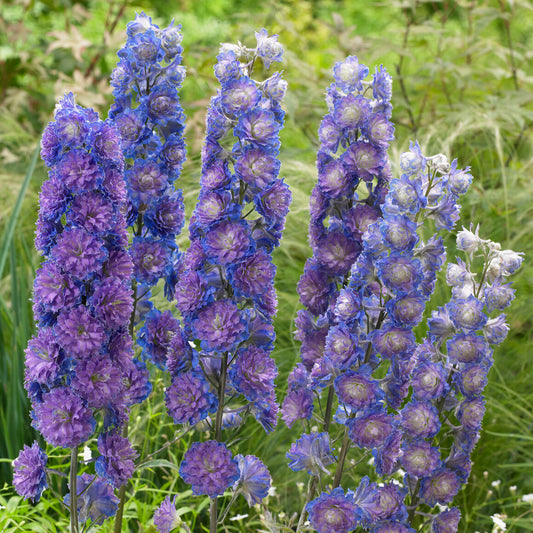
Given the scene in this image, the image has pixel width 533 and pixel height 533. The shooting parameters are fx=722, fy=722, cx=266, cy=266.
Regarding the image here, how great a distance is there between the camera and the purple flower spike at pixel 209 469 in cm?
157

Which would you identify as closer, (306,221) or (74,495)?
(74,495)

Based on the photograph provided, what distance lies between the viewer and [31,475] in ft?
5.31

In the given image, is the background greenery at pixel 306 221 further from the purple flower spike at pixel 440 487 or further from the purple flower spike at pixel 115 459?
the purple flower spike at pixel 440 487

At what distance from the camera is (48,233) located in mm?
1519

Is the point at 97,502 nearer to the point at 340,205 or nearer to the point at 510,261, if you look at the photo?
the point at 340,205

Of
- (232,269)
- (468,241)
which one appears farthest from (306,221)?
(232,269)

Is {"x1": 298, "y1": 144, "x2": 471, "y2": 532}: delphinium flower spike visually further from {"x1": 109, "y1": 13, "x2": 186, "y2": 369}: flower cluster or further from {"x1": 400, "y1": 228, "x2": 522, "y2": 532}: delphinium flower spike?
{"x1": 109, "y1": 13, "x2": 186, "y2": 369}: flower cluster

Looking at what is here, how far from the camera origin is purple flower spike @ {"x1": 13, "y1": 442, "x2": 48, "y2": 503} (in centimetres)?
161

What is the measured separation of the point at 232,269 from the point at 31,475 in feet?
2.14

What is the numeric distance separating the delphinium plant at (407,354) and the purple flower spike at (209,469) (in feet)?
0.62

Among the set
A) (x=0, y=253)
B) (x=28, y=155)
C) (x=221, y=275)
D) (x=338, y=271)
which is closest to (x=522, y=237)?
(x=338, y=271)

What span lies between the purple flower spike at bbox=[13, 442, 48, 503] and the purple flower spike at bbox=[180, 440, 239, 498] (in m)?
0.33

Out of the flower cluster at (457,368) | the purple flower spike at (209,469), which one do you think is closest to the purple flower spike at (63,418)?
the purple flower spike at (209,469)

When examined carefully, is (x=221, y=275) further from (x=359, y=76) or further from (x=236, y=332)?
(x=359, y=76)
